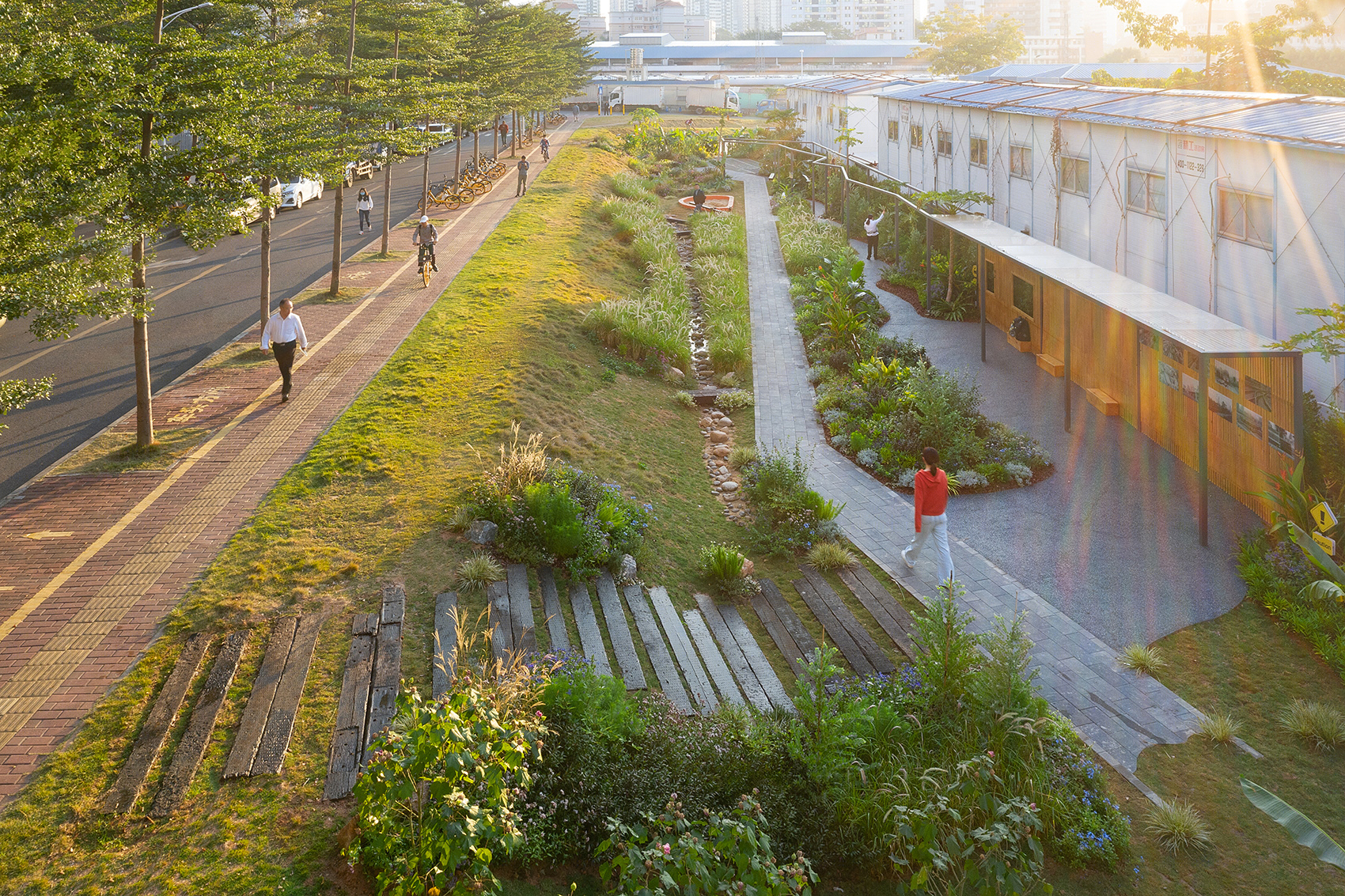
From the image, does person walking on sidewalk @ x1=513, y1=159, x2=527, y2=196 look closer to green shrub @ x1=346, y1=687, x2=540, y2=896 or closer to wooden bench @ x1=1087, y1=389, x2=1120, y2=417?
wooden bench @ x1=1087, y1=389, x2=1120, y2=417

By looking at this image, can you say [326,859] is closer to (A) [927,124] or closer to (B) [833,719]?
(B) [833,719]

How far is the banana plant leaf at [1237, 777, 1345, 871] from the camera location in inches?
178

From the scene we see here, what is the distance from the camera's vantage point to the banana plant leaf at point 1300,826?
4.52 metres

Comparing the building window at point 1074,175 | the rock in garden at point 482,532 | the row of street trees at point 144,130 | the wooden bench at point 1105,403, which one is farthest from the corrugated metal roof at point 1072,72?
the rock in garden at point 482,532

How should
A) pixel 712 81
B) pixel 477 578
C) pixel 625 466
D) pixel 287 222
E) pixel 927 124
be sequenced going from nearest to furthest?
pixel 477 578, pixel 625 466, pixel 927 124, pixel 287 222, pixel 712 81

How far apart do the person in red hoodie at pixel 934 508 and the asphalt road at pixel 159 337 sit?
10550 millimetres

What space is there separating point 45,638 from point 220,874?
414 cm

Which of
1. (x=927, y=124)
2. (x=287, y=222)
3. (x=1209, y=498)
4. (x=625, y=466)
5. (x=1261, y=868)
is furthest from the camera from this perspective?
(x=287, y=222)

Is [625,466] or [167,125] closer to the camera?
[167,125]

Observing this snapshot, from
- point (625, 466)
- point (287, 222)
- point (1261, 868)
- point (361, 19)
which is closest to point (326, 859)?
point (1261, 868)

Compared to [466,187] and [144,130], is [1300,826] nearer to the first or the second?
[144,130]

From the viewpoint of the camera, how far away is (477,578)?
1037cm

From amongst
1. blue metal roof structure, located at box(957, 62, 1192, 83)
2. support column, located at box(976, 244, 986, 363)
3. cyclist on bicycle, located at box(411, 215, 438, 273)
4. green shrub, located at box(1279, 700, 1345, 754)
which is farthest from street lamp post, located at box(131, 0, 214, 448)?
blue metal roof structure, located at box(957, 62, 1192, 83)

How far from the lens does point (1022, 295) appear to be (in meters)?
21.5
